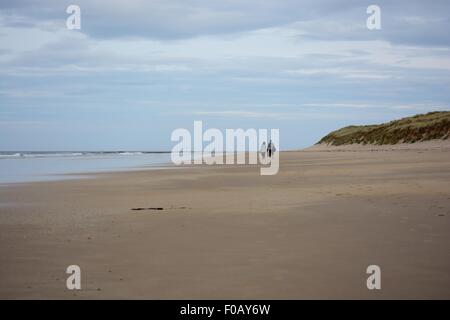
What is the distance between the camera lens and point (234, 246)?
688 centimetres

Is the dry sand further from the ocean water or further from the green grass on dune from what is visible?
the green grass on dune

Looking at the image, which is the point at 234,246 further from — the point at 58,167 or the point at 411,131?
the point at 411,131

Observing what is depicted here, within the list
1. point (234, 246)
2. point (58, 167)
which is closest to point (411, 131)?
point (58, 167)

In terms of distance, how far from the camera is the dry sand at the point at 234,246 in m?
5.05

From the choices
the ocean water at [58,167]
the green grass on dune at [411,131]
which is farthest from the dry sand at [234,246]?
the green grass on dune at [411,131]

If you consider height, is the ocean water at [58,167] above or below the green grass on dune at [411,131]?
below

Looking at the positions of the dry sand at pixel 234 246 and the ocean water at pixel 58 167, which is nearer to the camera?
the dry sand at pixel 234 246

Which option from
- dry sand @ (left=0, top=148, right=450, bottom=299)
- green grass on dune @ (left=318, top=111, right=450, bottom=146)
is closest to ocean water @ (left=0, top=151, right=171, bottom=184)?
dry sand @ (left=0, top=148, right=450, bottom=299)

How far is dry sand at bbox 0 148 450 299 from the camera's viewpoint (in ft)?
A: 16.6

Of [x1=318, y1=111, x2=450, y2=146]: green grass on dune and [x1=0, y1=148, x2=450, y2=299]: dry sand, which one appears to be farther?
[x1=318, y1=111, x2=450, y2=146]: green grass on dune

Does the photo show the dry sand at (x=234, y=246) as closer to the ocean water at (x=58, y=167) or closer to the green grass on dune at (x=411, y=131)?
the ocean water at (x=58, y=167)

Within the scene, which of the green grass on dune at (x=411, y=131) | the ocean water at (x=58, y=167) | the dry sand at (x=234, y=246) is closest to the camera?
the dry sand at (x=234, y=246)

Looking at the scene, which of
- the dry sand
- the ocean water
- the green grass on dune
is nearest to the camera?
the dry sand
